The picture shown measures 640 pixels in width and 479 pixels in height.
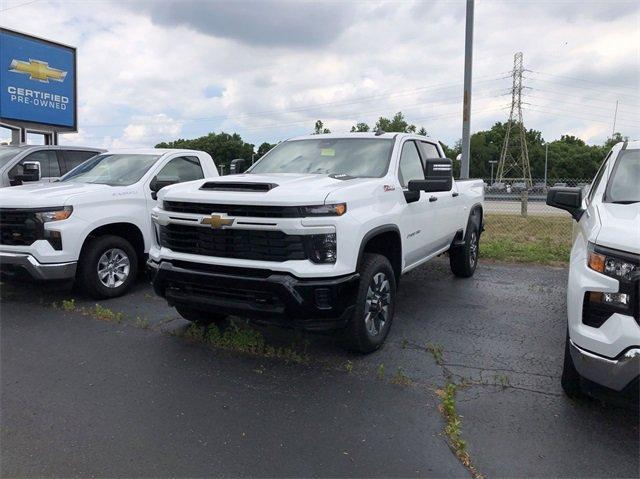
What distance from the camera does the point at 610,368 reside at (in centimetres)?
285

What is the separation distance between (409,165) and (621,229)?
9.13 ft

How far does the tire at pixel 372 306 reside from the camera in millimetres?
4117

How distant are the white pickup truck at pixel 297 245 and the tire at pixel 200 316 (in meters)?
0.01

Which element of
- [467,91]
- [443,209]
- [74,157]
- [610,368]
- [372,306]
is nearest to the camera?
[610,368]

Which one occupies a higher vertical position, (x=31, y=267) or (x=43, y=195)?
(x=43, y=195)

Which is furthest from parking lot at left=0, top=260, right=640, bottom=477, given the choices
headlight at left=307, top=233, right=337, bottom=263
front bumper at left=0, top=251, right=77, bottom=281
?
headlight at left=307, top=233, right=337, bottom=263

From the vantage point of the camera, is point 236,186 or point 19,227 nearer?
point 236,186

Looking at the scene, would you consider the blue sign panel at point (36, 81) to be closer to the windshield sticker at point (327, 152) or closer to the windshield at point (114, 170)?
the windshield at point (114, 170)

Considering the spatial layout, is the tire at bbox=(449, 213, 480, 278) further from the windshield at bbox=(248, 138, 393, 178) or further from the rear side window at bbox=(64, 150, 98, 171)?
the rear side window at bbox=(64, 150, 98, 171)

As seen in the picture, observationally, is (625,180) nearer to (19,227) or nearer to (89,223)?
(89,223)

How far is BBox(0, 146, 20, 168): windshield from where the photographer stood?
26.5ft

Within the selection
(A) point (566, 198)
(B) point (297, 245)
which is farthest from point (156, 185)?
(A) point (566, 198)

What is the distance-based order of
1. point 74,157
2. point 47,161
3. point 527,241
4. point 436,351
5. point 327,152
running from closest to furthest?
point 436,351 < point 327,152 < point 47,161 < point 74,157 < point 527,241

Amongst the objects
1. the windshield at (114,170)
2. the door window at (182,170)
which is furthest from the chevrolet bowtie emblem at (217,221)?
the door window at (182,170)
